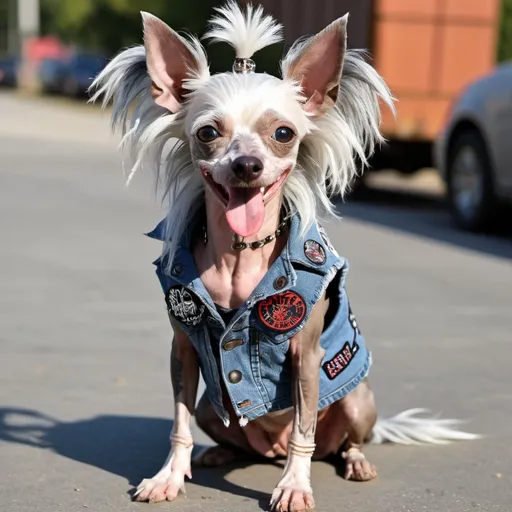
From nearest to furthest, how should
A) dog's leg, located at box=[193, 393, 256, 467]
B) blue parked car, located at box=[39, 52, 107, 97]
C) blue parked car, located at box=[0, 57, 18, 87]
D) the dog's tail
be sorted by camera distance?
dog's leg, located at box=[193, 393, 256, 467], the dog's tail, blue parked car, located at box=[39, 52, 107, 97], blue parked car, located at box=[0, 57, 18, 87]

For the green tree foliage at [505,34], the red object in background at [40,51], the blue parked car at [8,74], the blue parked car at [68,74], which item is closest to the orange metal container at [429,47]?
the green tree foliage at [505,34]

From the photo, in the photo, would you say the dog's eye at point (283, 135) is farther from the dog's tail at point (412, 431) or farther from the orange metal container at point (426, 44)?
the orange metal container at point (426, 44)

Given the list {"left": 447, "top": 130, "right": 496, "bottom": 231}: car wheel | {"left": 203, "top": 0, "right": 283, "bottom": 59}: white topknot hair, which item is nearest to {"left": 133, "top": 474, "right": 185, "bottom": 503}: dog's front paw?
{"left": 203, "top": 0, "right": 283, "bottom": 59}: white topknot hair

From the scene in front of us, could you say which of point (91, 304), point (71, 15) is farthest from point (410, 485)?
point (71, 15)

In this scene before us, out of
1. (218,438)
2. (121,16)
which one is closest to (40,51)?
(121,16)

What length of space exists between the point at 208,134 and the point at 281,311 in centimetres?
68

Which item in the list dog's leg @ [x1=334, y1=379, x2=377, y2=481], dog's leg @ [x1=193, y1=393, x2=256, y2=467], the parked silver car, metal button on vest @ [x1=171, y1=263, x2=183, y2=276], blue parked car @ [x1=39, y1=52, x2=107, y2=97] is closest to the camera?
metal button on vest @ [x1=171, y1=263, x2=183, y2=276]

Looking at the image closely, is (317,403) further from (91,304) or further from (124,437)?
(91,304)

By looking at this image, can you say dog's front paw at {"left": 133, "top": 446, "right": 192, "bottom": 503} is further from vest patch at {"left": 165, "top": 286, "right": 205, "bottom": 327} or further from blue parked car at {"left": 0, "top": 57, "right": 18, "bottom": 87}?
blue parked car at {"left": 0, "top": 57, "right": 18, "bottom": 87}

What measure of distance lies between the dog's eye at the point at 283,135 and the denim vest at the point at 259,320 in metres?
0.34

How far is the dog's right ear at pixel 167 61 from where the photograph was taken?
4043 millimetres

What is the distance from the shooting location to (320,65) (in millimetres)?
4047

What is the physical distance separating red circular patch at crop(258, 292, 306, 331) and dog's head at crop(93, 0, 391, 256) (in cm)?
29

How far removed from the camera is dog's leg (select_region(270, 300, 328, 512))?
4.07 meters
